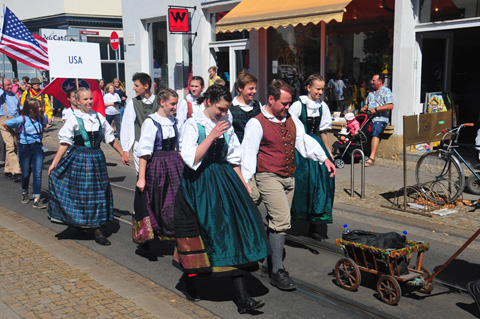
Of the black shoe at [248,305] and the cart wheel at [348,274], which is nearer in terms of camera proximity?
the black shoe at [248,305]

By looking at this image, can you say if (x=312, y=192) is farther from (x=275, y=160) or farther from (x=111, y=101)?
A: (x=111, y=101)

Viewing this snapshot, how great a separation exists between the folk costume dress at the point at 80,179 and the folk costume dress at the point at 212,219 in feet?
7.27

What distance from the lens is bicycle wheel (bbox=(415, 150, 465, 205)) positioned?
811cm

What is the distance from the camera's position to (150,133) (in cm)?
603

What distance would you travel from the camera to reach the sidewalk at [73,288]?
4.59 m

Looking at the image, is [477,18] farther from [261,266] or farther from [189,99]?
[261,266]

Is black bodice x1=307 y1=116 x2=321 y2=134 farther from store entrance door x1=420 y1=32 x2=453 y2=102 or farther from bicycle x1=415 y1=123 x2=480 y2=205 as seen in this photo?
store entrance door x1=420 y1=32 x2=453 y2=102

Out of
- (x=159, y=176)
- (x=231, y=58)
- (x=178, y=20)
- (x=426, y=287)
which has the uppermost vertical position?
(x=178, y=20)

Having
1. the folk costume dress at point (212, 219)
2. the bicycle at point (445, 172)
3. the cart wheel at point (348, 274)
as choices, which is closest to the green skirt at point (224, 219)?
the folk costume dress at point (212, 219)

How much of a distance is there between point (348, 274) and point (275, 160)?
1249 millimetres

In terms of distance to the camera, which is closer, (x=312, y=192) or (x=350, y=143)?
(x=312, y=192)

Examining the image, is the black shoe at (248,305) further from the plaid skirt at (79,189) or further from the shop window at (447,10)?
the shop window at (447,10)

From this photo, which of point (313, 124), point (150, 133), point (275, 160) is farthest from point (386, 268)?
point (150, 133)

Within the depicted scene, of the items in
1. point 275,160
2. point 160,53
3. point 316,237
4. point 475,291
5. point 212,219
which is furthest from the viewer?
point 160,53
